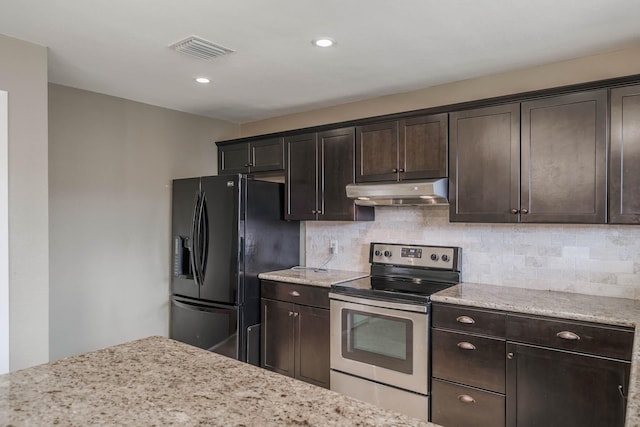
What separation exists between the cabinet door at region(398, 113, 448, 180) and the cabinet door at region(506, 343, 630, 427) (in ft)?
4.18

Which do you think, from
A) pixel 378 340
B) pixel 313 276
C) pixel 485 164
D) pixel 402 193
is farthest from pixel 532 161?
pixel 313 276

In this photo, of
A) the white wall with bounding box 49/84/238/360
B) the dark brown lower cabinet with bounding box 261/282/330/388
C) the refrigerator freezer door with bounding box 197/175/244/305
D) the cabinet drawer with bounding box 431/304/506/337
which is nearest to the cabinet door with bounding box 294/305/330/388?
the dark brown lower cabinet with bounding box 261/282/330/388

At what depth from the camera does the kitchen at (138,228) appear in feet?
7.84

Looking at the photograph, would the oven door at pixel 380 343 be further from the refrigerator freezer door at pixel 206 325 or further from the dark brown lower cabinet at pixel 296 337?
the refrigerator freezer door at pixel 206 325

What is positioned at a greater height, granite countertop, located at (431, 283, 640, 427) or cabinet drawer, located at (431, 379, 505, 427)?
granite countertop, located at (431, 283, 640, 427)

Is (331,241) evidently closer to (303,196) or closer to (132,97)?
(303,196)

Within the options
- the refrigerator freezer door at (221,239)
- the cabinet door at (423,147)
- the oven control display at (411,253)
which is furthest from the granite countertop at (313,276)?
the cabinet door at (423,147)

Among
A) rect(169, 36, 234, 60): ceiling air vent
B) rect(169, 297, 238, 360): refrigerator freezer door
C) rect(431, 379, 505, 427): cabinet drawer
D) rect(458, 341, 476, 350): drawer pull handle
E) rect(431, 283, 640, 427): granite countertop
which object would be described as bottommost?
rect(431, 379, 505, 427): cabinet drawer

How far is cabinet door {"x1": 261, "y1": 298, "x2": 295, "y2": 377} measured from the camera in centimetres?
342

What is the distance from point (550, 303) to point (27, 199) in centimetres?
303

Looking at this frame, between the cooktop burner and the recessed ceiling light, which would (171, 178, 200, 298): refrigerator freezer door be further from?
the recessed ceiling light

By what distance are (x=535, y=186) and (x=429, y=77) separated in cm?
107

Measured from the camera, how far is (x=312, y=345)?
328 cm

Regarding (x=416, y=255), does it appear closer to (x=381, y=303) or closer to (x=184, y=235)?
(x=381, y=303)
